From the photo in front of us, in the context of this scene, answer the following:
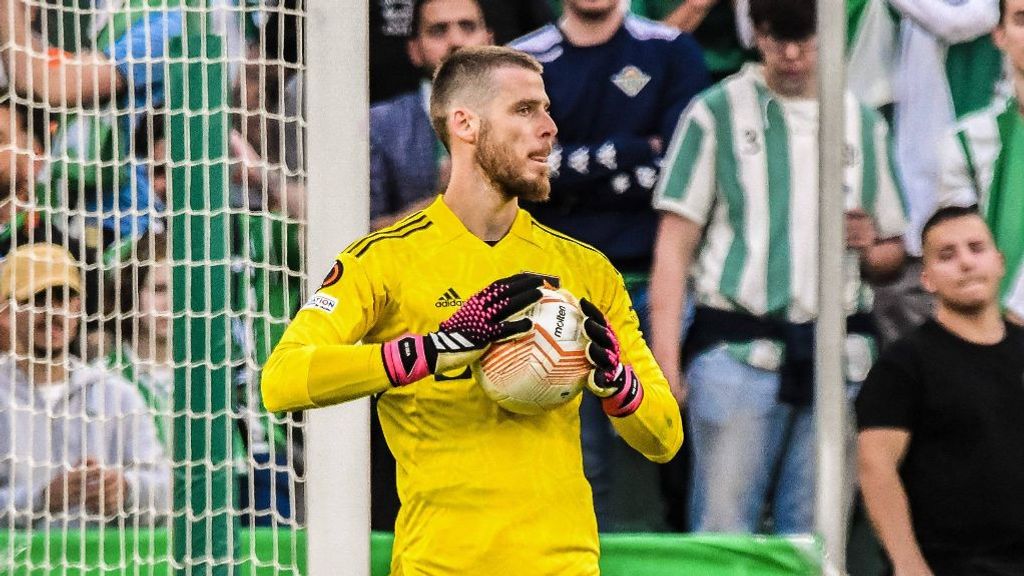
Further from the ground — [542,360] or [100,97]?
[100,97]

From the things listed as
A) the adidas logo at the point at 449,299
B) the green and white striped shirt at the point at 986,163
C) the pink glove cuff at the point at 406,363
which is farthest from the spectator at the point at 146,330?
the green and white striped shirt at the point at 986,163

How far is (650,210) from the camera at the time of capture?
4.11 m

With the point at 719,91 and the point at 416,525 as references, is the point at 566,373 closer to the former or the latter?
the point at 416,525

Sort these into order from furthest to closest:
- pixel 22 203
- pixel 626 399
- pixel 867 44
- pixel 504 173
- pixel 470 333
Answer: pixel 867 44, pixel 22 203, pixel 504 173, pixel 626 399, pixel 470 333

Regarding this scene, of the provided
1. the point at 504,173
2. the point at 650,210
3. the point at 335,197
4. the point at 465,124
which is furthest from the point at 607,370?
the point at 650,210

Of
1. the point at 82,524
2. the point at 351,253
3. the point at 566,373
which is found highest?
the point at 351,253

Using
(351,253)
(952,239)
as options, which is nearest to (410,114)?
(351,253)

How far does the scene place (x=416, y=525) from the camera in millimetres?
2674

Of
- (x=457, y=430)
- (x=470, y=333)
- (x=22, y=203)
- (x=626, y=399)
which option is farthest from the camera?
(x=22, y=203)

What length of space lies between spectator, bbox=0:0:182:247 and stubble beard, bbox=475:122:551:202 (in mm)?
1369

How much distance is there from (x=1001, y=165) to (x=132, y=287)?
2.63 metres

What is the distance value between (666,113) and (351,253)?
167 cm

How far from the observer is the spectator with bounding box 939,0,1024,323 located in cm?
403

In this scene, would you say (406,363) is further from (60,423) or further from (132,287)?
(60,423)
